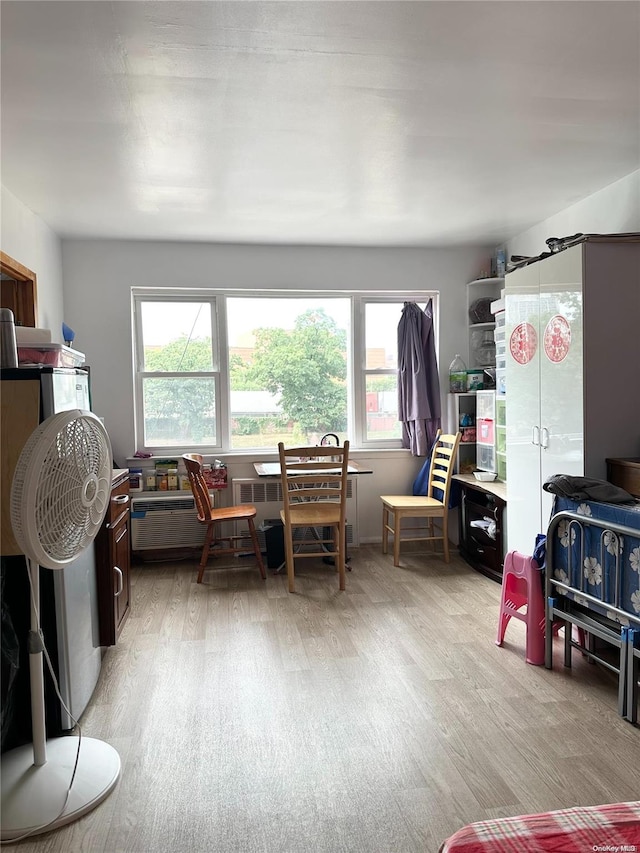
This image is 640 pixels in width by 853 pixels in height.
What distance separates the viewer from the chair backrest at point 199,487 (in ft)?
13.9

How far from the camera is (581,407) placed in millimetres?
3133

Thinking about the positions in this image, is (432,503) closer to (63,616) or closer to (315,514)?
(315,514)

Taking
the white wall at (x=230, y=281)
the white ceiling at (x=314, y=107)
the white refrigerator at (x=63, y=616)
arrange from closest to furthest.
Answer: the white ceiling at (x=314, y=107)
the white refrigerator at (x=63, y=616)
the white wall at (x=230, y=281)

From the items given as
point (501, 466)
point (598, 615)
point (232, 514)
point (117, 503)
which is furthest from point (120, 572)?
point (501, 466)

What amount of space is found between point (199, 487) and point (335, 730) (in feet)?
7.22

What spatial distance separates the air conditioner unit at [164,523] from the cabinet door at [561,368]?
2.70 meters

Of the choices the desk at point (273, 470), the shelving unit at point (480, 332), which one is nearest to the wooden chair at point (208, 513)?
the desk at point (273, 470)

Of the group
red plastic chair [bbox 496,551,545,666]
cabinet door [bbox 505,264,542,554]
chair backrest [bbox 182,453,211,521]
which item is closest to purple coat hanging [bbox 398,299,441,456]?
cabinet door [bbox 505,264,542,554]

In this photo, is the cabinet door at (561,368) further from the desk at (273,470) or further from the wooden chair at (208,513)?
the wooden chair at (208,513)

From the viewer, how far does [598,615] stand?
2.75 meters

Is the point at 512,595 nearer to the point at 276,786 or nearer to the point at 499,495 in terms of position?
the point at 499,495

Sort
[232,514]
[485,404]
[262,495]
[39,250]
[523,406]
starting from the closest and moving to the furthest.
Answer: [523,406]
[39,250]
[232,514]
[485,404]
[262,495]

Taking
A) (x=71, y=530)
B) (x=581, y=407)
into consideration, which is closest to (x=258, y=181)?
(x=581, y=407)

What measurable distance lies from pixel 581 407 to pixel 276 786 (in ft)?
7.26
